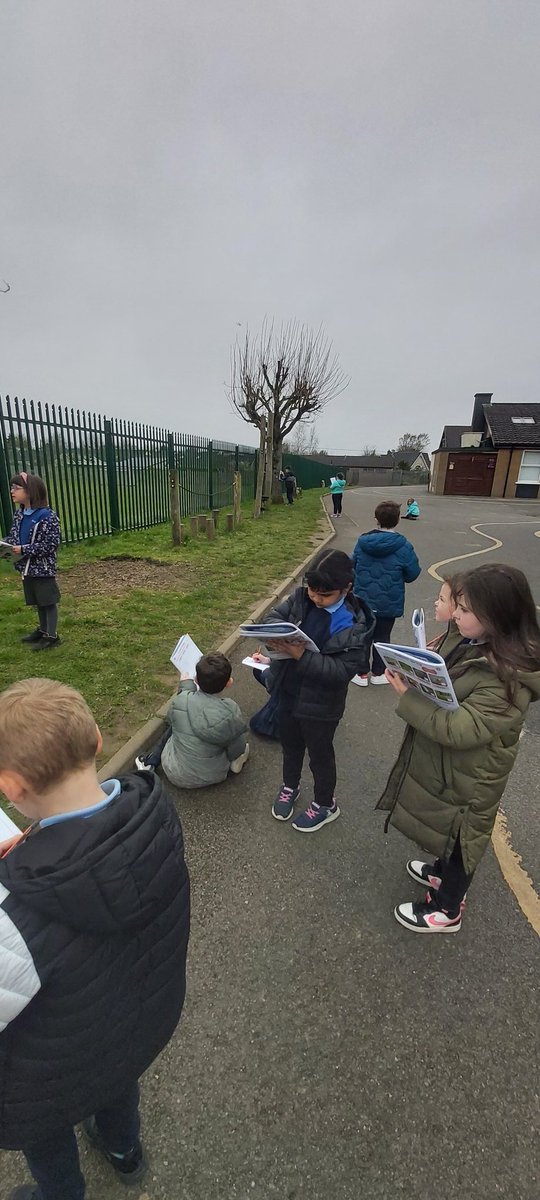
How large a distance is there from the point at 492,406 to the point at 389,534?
3850cm

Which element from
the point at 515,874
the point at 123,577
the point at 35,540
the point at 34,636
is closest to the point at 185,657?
the point at 515,874

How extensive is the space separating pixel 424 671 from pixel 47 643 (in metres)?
4.22

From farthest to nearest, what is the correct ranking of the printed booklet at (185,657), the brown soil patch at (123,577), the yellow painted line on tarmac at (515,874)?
Result: 1. the brown soil patch at (123,577)
2. the printed booklet at (185,657)
3. the yellow painted line on tarmac at (515,874)

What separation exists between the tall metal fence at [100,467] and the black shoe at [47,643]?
3702 millimetres

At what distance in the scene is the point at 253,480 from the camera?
22.5m

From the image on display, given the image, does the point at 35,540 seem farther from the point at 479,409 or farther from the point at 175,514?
the point at 479,409

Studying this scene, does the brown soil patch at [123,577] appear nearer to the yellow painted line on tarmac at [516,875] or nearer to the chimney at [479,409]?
the yellow painted line on tarmac at [516,875]

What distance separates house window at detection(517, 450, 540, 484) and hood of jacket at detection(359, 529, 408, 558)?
33964 mm

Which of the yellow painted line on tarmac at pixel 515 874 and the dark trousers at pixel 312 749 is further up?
the dark trousers at pixel 312 749

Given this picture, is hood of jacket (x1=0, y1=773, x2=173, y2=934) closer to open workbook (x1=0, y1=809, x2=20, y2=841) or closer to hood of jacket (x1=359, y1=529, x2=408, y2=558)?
open workbook (x1=0, y1=809, x2=20, y2=841)

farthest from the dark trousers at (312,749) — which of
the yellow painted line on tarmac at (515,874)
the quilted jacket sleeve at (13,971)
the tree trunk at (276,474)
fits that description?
the tree trunk at (276,474)

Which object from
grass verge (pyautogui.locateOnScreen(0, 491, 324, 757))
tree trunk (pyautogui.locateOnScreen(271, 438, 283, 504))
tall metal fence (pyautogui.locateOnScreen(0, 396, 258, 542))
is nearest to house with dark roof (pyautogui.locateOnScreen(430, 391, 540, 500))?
tree trunk (pyautogui.locateOnScreen(271, 438, 283, 504))

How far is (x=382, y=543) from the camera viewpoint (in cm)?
429

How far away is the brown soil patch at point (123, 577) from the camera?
709cm
